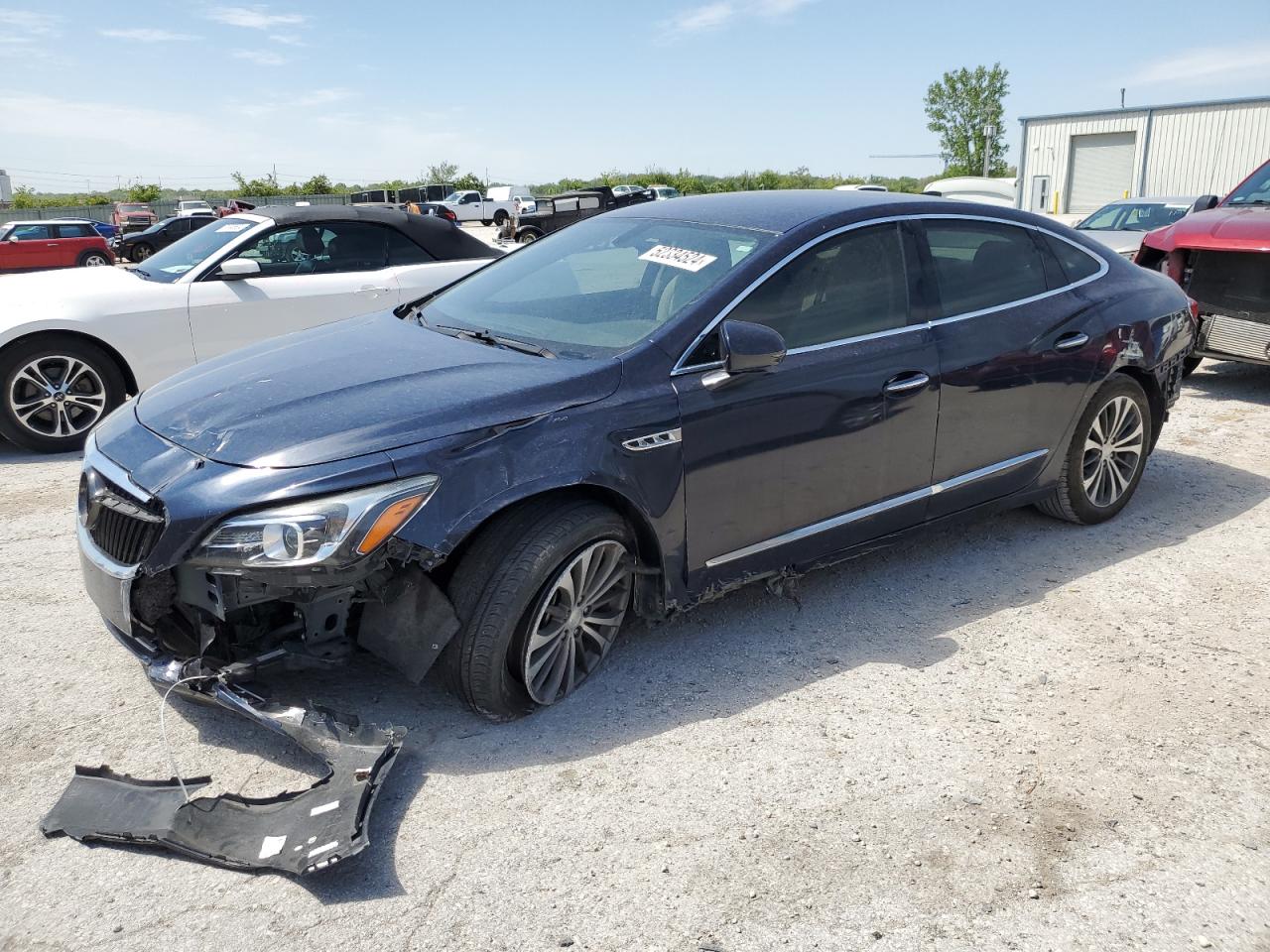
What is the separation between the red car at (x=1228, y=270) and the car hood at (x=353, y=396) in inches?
238

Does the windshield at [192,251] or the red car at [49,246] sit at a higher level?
the windshield at [192,251]

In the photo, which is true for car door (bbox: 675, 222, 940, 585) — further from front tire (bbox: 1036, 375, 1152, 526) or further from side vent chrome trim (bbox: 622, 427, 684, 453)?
front tire (bbox: 1036, 375, 1152, 526)

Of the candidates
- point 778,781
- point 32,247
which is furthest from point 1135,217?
point 32,247

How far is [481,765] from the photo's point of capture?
10.1 feet

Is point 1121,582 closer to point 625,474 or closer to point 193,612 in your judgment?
point 625,474

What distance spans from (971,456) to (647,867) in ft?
7.91

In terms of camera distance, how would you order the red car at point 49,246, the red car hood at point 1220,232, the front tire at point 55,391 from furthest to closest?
1. the red car at point 49,246
2. the red car hood at point 1220,232
3. the front tire at point 55,391

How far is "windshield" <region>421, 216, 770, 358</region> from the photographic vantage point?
3.62 m

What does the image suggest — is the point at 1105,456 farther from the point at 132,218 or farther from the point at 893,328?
the point at 132,218

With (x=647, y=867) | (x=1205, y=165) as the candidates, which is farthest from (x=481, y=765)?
(x=1205, y=165)

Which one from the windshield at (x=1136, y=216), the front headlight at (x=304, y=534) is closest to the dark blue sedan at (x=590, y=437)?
the front headlight at (x=304, y=534)

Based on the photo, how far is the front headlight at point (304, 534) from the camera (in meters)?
2.78

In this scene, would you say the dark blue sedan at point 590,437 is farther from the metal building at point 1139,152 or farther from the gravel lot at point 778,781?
the metal building at point 1139,152

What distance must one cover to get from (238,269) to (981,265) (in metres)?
4.91
